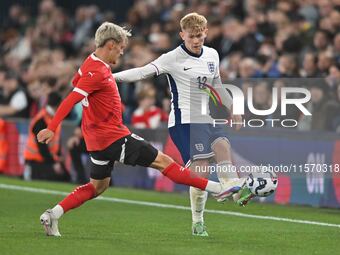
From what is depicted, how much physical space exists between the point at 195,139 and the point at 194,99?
487mm

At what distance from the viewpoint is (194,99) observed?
11773mm

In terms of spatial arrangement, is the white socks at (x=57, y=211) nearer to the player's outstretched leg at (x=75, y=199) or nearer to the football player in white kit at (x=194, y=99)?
the player's outstretched leg at (x=75, y=199)

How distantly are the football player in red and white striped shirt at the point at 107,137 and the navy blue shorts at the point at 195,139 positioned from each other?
1.57 feet

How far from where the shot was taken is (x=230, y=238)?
11.5 meters

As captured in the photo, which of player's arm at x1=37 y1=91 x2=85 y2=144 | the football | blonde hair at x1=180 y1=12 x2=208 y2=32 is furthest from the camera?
blonde hair at x1=180 y1=12 x2=208 y2=32

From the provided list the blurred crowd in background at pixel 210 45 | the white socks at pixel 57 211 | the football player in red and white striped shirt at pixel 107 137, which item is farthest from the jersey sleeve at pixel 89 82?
the blurred crowd in background at pixel 210 45

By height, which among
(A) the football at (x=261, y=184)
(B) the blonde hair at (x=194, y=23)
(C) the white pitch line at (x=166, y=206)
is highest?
(B) the blonde hair at (x=194, y=23)

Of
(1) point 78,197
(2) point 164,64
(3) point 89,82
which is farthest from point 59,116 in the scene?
(2) point 164,64

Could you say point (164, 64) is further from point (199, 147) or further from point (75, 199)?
point (75, 199)

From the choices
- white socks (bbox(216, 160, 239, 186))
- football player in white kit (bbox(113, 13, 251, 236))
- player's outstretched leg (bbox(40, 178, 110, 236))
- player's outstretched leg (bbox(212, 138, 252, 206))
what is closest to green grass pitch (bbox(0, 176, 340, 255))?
player's outstretched leg (bbox(40, 178, 110, 236))

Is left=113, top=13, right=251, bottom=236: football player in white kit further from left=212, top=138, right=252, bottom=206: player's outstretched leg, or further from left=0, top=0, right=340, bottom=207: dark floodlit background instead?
left=0, top=0, right=340, bottom=207: dark floodlit background

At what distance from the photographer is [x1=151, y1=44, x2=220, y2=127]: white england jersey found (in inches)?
460

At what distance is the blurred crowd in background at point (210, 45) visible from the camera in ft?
54.1

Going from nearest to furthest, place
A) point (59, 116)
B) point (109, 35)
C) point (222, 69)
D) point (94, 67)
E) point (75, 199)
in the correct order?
1. point (59, 116)
2. point (94, 67)
3. point (109, 35)
4. point (75, 199)
5. point (222, 69)
